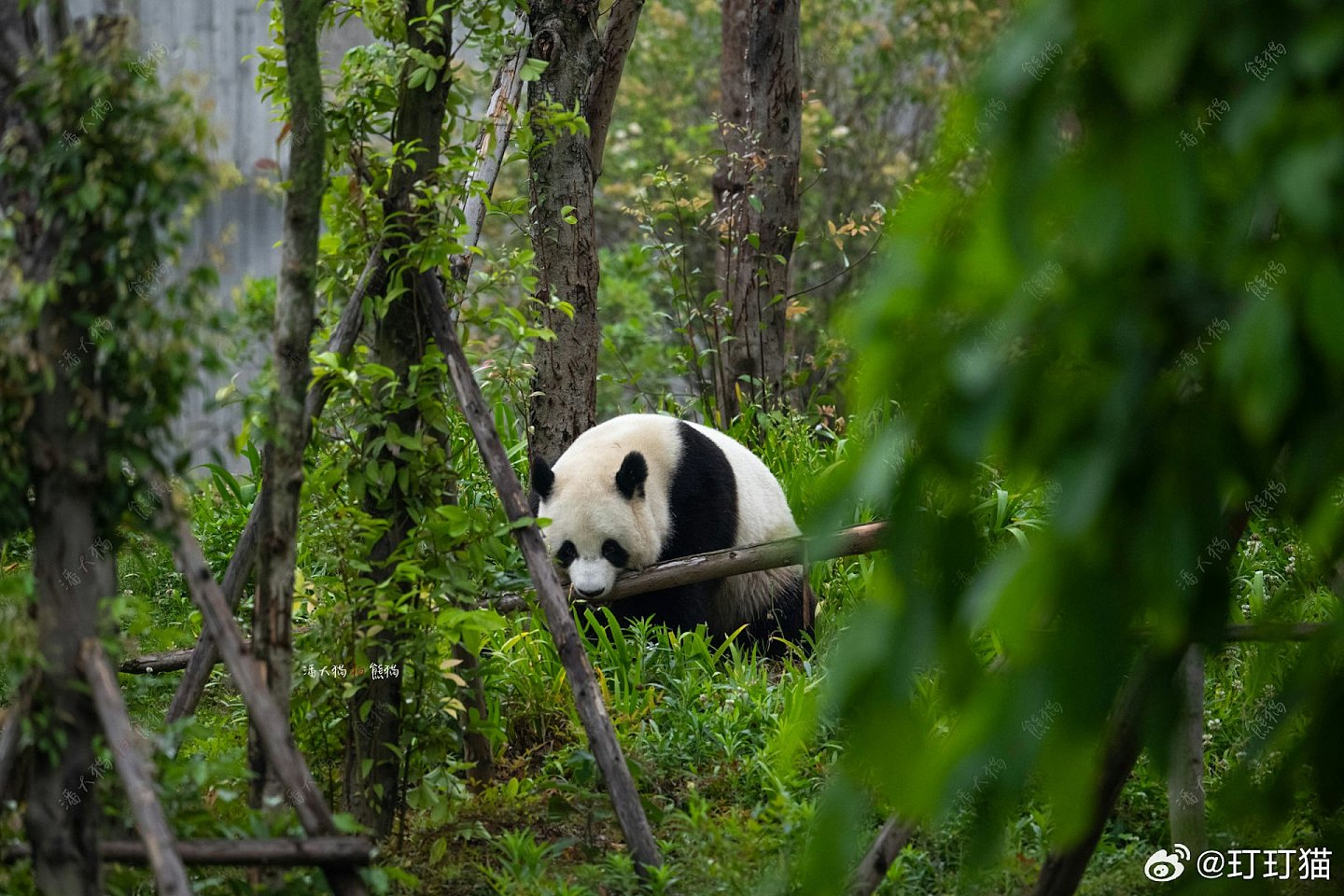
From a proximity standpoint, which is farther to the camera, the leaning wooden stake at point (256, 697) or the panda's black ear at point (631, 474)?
the panda's black ear at point (631, 474)

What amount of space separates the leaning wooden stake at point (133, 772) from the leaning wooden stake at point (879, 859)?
4.22 feet

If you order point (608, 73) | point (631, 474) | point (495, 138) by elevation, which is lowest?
point (631, 474)

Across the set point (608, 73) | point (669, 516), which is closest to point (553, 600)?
point (669, 516)

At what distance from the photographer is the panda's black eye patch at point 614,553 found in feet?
16.6

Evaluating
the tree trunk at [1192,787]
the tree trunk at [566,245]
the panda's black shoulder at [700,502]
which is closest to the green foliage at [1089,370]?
the tree trunk at [1192,787]

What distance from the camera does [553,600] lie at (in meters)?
3.46

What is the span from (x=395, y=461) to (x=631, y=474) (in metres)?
1.78

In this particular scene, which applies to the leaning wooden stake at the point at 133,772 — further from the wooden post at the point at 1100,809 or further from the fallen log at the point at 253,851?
the wooden post at the point at 1100,809

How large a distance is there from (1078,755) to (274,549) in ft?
7.06

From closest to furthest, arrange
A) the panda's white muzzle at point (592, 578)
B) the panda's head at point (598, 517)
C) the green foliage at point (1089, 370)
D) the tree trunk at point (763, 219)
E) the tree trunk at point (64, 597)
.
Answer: the green foliage at point (1089, 370)
the tree trunk at point (64, 597)
the panda's white muzzle at point (592, 578)
the panda's head at point (598, 517)
the tree trunk at point (763, 219)

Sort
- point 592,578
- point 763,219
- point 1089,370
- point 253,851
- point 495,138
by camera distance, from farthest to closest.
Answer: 1. point 763,219
2. point 592,578
3. point 495,138
4. point 253,851
5. point 1089,370

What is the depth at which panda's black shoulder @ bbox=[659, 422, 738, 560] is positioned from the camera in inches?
212

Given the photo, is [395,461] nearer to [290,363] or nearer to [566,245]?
[290,363]

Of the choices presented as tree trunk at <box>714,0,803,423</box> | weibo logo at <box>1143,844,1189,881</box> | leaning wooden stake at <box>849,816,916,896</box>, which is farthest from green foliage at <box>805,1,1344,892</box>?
tree trunk at <box>714,0,803,423</box>
